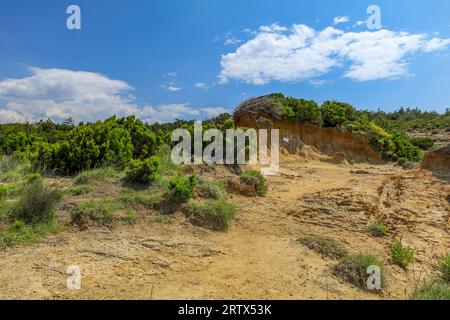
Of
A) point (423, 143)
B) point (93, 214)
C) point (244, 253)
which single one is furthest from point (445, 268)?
point (423, 143)

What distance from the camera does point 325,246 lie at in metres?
5.26

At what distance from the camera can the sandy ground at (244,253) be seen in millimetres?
3955

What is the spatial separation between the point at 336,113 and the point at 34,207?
1315 cm

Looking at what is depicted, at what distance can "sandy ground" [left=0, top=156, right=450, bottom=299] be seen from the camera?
3955mm

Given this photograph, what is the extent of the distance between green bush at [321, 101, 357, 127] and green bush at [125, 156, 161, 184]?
10236 mm

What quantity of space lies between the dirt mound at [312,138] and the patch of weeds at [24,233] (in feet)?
33.9

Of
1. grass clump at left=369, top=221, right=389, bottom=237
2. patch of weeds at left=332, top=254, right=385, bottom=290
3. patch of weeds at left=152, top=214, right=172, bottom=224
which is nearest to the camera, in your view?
patch of weeds at left=332, top=254, right=385, bottom=290

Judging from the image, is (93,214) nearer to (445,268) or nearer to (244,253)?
(244,253)

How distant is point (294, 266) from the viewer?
471 centimetres

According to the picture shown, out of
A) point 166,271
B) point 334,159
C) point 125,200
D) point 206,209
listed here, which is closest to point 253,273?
point 166,271

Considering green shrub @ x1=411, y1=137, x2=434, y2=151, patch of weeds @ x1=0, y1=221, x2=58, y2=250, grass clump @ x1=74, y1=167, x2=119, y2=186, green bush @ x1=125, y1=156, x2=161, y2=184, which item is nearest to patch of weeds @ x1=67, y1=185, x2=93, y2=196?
grass clump @ x1=74, y1=167, x2=119, y2=186

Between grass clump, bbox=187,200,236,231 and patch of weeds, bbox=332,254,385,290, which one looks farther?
grass clump, bbox=187,200,236,231

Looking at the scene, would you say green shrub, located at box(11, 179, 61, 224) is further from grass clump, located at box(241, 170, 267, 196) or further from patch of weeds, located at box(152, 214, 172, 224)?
grass clump, located at box(241, 170, 267, 196)

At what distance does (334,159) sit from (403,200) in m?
7.09
